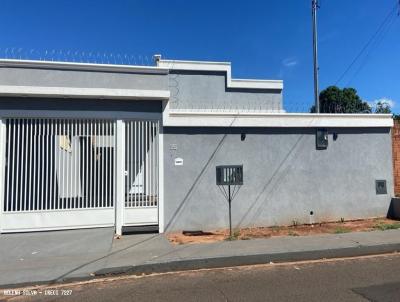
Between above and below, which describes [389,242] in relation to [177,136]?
below

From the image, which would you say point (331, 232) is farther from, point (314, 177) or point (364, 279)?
point (364, 279)

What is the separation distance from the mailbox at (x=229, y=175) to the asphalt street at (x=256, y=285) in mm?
3559

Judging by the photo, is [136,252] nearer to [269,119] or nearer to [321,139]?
[269,119]

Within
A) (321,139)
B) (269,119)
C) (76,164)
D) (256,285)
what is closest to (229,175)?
(269,119)

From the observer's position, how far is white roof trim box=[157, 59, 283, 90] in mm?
15773

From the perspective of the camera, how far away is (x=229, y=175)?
10320 mm

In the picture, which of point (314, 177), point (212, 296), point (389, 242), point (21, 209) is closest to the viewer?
point (212, 296)

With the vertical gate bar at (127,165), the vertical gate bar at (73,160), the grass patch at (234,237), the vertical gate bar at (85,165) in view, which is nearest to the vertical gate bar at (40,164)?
the vertical gate bar at (73,160)

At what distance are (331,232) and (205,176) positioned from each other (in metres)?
3.54

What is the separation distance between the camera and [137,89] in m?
9.78

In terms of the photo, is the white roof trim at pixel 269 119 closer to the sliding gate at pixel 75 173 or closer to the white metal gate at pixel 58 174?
the sliding gate at pixel 75 173

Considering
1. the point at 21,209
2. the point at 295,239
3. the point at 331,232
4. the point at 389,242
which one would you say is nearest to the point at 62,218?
the point at 21,209

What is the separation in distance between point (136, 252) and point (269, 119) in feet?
17.4

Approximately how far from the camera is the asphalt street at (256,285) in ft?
17.4
